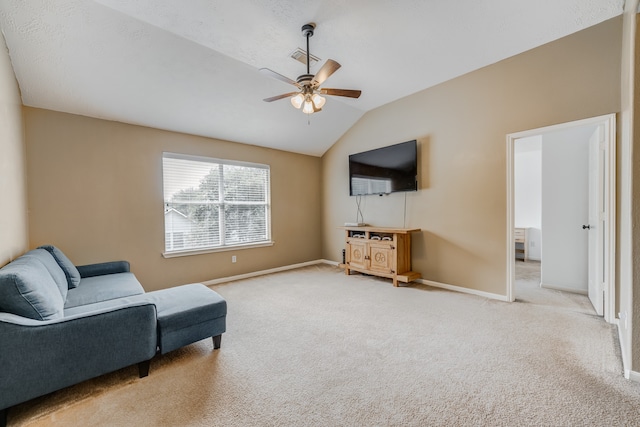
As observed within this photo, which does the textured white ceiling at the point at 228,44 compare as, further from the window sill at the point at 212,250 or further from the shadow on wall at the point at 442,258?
the shadow on wall at the point at 442,258

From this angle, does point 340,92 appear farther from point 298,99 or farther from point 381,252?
point 381,252

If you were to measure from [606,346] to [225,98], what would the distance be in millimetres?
4822

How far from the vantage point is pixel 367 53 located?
10.3ft

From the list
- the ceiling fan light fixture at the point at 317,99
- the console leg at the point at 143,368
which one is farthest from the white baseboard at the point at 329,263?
the ceiling fan light fixture at the point at 317,99

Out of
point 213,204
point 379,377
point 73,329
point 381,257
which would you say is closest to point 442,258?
point 381,257

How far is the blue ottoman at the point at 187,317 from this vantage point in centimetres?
200

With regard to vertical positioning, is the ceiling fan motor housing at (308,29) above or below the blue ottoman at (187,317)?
above

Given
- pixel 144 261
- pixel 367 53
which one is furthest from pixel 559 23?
pixel 144 261

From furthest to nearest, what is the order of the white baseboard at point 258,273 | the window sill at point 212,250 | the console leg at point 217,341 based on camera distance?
the white baseboard at point 258,273, the window sill at point 212,250, the console leg at point 217,341

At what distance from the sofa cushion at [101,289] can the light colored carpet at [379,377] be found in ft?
2.38

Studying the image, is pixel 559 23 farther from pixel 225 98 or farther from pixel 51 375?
pixel 51 375

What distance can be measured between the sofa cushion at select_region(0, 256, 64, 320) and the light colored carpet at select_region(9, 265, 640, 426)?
1.87 feet

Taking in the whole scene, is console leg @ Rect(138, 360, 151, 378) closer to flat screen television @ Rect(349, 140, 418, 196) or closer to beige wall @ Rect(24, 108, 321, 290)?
beige wall @ Rect(24, 108, 321, 290)

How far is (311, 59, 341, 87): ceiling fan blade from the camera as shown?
2.22 meters
